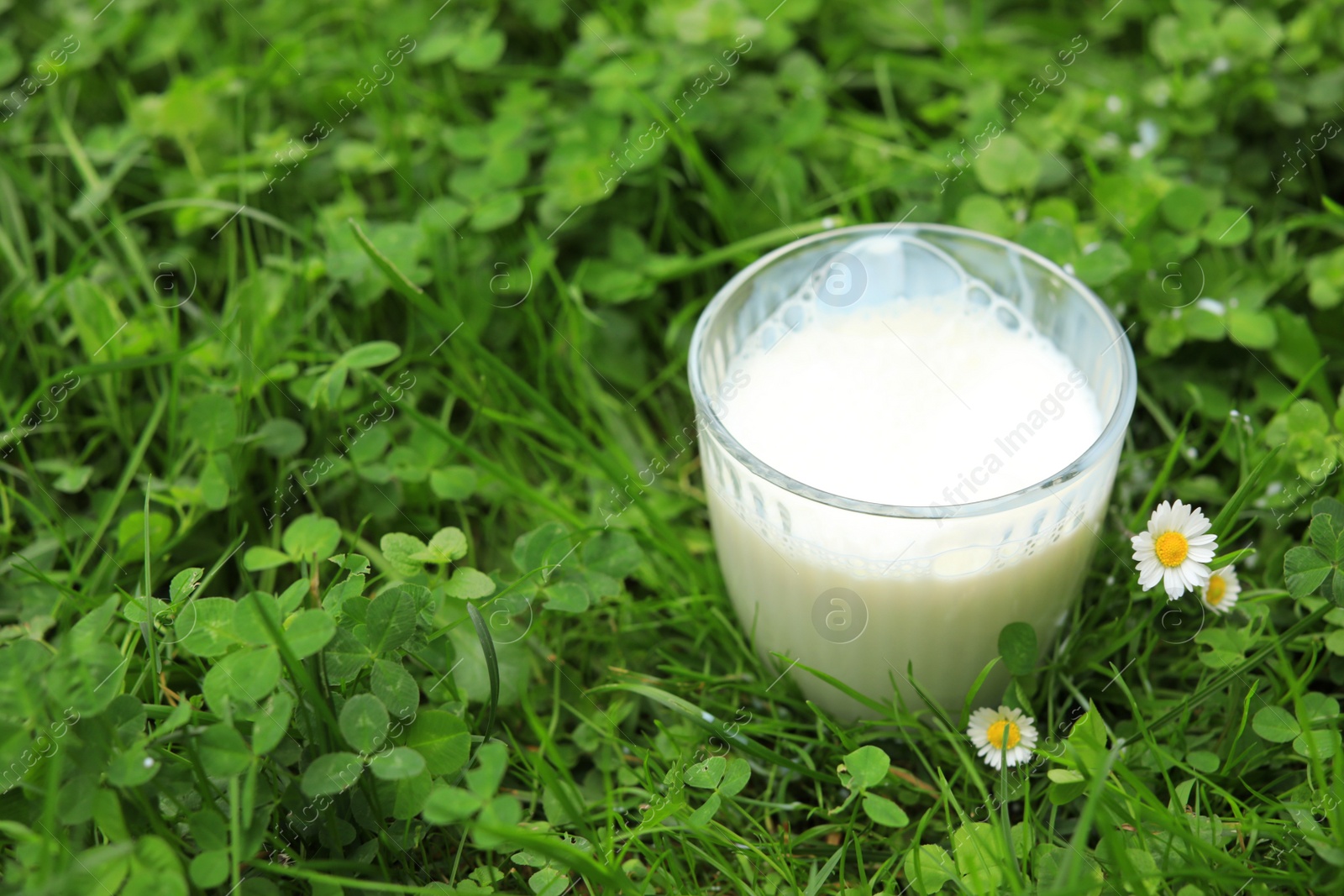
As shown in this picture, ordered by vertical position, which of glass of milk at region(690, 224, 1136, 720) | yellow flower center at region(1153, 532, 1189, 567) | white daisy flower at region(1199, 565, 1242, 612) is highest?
glass of milk at region(690, 224, 1136, 720)

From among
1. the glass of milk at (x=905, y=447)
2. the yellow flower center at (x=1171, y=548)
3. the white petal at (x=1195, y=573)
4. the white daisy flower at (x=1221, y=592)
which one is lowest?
the white daisy flower at (x=1221, y=592)

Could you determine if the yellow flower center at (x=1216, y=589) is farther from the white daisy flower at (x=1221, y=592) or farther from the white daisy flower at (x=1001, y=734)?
the white daisy flower at (x=1001, y=734)

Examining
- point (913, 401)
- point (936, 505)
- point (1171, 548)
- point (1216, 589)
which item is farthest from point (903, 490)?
point (1216, 589)

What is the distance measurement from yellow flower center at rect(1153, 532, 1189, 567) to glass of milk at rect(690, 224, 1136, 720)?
3.6 inches

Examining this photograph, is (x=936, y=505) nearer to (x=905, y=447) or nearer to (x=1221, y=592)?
(x=905, y=447)

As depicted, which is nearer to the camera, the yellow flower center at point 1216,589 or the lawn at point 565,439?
the lawn at point 565,439

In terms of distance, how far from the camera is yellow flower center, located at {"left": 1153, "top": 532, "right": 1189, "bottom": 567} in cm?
128

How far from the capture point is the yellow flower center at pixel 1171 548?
4.20 feet

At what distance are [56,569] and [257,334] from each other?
480 millimetres

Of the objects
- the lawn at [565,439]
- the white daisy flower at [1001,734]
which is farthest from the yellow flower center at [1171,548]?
the white daisy flower at [1001,734]

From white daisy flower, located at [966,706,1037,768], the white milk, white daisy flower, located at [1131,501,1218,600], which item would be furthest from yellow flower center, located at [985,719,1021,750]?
white daisy flower, located at [1131,501,1218,600]

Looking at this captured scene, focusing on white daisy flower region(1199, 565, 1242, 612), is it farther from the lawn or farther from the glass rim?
the glass rim

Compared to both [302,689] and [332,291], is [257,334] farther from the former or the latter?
[302,689]

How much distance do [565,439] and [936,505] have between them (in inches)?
27.8
